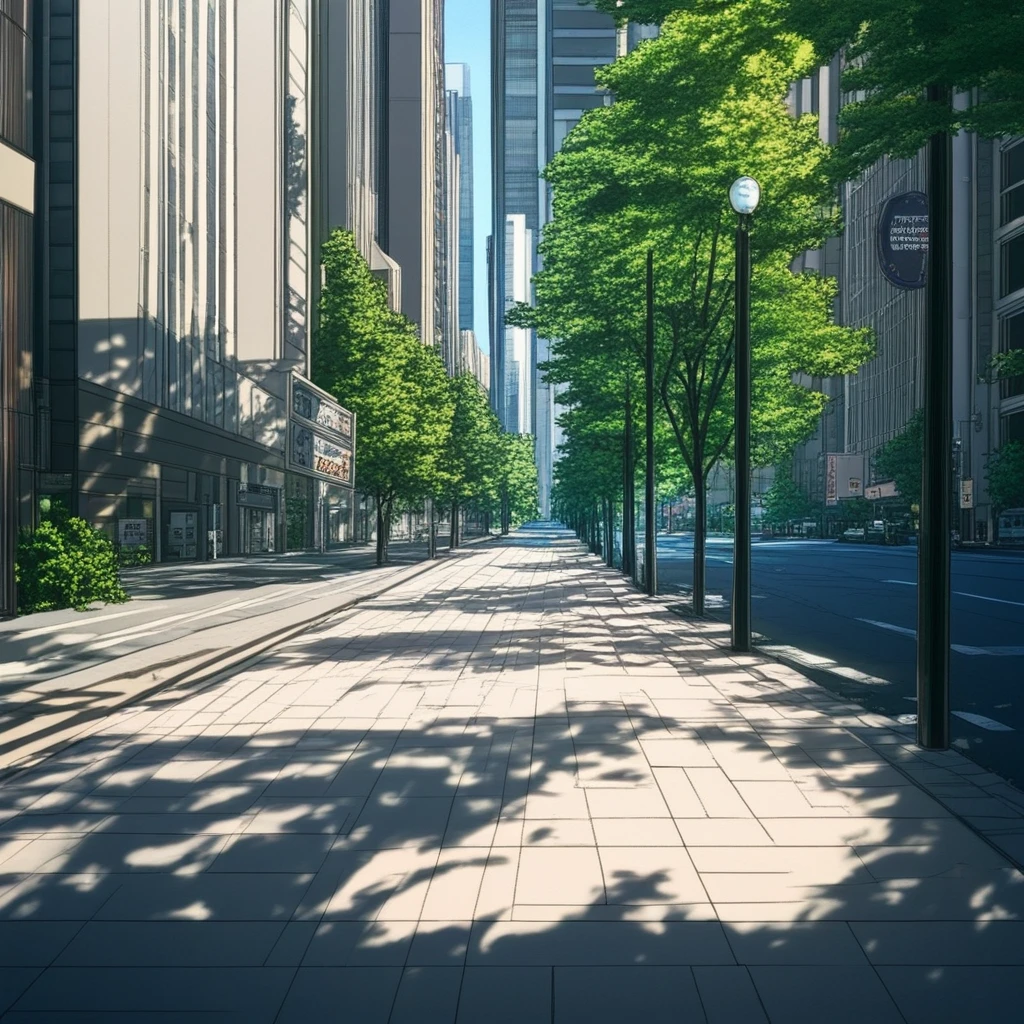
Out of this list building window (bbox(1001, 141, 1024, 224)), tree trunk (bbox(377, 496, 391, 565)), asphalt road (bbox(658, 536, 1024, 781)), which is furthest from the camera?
building window (bbox(1001, 141, 1024, 224))

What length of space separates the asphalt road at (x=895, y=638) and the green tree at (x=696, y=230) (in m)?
3.16

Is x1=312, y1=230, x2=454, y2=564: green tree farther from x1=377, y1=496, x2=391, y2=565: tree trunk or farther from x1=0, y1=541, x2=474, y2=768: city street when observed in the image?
x1=0, y1=541, x2=474, y2=768: city street

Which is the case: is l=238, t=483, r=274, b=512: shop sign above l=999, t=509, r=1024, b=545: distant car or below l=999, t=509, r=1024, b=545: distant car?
above

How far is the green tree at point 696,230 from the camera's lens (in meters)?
20.1

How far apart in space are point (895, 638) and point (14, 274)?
16266 mm

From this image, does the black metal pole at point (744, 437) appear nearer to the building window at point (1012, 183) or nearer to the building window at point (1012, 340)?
the building window at point (1012, 340)

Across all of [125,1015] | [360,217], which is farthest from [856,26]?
[360,217]

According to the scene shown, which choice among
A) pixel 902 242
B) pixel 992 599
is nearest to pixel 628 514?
pixel 992 599

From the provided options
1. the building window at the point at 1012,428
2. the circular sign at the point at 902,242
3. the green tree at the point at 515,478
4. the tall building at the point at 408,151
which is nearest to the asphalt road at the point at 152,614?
the circular sign at the point at 902,242

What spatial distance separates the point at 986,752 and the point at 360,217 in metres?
79.5

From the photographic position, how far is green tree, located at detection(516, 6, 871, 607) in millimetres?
20078

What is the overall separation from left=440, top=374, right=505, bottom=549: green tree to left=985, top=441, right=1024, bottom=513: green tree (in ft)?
111

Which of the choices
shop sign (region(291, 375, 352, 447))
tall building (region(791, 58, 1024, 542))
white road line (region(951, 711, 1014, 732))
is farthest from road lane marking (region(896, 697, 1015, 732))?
tall building (region(791, 58, 1024, 542))

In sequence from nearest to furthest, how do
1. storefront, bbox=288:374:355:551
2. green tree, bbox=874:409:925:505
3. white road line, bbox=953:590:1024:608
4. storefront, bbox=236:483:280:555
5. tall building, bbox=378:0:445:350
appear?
white road line, bbox=953:590:1024:608, storefront, bbox=288:374:355:551, storefront, bbox=236:483:280:555, green tree, bbox=874:409:925:505, tall building, bbox=378:0:445:350
